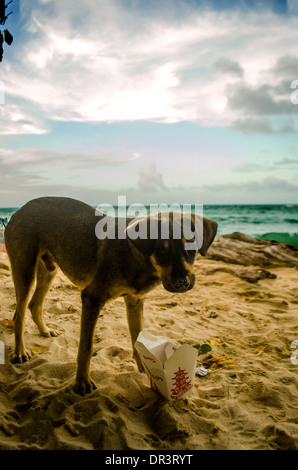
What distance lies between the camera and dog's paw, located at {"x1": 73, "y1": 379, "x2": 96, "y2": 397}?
267 centimetres

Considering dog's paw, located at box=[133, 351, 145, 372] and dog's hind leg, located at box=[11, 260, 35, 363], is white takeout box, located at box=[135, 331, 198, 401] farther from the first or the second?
dog's hind leg, located at box=[11, 260, 35, 363]

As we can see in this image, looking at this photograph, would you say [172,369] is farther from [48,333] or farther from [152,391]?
[48,333]

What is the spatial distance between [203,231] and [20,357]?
232 cm

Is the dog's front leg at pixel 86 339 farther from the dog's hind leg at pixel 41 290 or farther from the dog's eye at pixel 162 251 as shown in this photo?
the dog's hind leg at pixel 41 290

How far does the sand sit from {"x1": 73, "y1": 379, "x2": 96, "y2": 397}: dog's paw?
0.05 metres

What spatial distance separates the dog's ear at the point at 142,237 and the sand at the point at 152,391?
1.30 metres

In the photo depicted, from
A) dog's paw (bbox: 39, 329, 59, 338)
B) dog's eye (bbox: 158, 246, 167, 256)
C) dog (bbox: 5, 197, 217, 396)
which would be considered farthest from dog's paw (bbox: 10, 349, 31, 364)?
dog's eye (bbox: 158, 246, 167, 256)

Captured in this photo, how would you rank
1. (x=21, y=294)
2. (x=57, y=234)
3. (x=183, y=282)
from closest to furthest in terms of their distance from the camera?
1. (x=183, y=282)
2. (x=57, y=234)
3. (x=21, y=294)

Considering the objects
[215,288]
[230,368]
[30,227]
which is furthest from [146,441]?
[215,288]

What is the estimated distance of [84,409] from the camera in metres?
2.48

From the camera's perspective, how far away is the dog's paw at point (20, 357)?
3.18 m

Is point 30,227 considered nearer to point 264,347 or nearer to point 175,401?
point 175,401

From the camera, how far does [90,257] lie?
283 centimetres

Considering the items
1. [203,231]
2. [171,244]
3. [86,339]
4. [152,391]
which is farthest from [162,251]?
[152,391]
